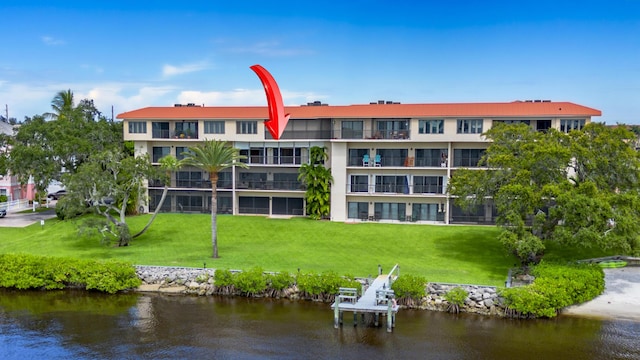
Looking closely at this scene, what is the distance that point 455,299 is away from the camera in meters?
31.8

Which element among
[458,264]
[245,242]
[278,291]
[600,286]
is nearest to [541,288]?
[600,286]

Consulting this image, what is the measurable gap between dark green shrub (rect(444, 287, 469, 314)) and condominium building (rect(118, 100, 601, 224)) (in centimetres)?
2077

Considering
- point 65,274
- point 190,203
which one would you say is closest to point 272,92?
point 65,274

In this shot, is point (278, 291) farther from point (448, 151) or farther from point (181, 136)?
point (181, 136)

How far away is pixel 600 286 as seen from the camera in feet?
109

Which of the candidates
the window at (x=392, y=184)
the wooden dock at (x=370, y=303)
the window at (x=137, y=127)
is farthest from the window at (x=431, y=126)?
the window at (x=137, y=127)

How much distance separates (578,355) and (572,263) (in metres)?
10.1

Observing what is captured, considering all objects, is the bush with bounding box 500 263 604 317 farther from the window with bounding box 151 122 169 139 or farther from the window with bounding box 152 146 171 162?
the window with bounding box 152 146 171 162

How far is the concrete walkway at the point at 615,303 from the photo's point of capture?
30.8 m

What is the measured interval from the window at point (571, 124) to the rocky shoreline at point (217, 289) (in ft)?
75.3

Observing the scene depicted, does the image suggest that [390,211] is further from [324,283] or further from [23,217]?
[23,217]

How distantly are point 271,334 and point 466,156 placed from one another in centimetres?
3042

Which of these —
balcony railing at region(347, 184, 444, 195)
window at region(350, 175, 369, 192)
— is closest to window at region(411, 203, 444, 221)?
balcony railing at region(347, 184, 444, 195)

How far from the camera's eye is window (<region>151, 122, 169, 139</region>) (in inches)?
2298
